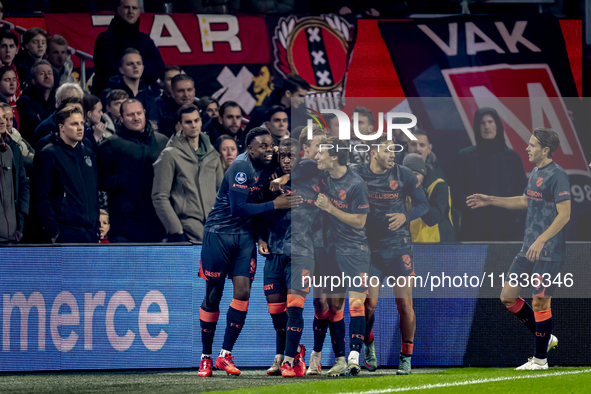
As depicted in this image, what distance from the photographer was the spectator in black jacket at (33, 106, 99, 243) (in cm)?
653

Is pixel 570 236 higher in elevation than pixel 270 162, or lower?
lower

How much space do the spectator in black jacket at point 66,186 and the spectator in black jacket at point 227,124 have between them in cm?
167

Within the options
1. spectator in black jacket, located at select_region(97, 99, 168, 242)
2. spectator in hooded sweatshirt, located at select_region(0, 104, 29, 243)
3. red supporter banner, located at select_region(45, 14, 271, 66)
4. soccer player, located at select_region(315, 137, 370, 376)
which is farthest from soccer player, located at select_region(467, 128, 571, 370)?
spectator in hooded sweatshirt, located at select_region(0, 104, 29, 243)

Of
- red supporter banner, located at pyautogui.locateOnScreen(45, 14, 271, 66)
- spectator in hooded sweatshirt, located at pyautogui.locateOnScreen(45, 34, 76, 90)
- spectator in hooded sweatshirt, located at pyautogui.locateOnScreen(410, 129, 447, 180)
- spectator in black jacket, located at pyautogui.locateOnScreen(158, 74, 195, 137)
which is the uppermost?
red supporter banner, located at pyautogui.locateOnScreen(45, 14, 271, 66)

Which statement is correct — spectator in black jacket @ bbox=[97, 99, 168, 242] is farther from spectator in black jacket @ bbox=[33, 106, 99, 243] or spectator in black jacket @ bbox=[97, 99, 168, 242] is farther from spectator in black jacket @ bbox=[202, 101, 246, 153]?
spectator in black jacket @ bbox=[202, 101, 246, 153]

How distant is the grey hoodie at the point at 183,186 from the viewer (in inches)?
278

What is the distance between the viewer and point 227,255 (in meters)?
6.18

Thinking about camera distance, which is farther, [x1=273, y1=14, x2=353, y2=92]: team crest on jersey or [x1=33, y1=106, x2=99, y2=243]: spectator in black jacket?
[x1=273, y1=14, x2=353, y2=92]: team crest on jersey

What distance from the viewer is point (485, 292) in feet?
21.4

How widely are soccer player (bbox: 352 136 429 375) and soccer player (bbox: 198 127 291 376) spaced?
34.7 inches

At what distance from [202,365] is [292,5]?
523 cm

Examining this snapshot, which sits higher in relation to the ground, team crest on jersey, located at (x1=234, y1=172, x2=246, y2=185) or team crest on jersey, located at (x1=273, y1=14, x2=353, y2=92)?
team crest on jersey, located at (x1=273, y1=14, x2=353, y2=92)

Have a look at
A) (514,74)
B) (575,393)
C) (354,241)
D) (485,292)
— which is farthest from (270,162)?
(514,74)

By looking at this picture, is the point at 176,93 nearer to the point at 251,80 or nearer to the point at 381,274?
the point at 251,80
